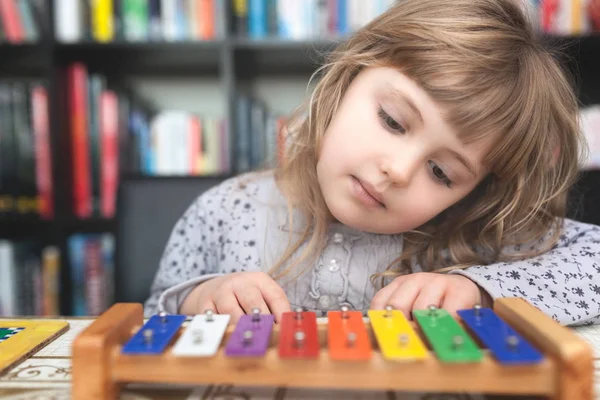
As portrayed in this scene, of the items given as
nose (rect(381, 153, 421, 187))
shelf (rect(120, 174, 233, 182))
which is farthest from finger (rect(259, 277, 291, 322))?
shelf (rect(120, 174, 233, 182))

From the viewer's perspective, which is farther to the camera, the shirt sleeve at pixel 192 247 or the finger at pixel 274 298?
the shirt sleeve at pixel 192 247

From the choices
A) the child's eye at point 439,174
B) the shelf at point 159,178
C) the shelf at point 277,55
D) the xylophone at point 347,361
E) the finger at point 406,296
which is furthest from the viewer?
the shelf at point 277,55

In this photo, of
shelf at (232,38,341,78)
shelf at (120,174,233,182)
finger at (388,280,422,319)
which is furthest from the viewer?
shelf at (232,38,341,78)

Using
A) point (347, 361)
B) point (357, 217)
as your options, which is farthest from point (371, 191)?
point (347, 361)

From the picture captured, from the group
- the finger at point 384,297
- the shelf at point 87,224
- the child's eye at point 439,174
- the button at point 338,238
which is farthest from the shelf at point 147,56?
the finger at point 384,297

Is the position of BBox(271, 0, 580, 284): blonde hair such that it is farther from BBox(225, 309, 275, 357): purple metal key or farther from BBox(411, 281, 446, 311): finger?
BBox(225, 309, 275, 357): purple metal key

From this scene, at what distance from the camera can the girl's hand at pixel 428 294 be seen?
2.24 feet

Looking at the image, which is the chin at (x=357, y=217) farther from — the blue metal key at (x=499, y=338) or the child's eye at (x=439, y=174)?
the blue metal key at (x=499, y=338)

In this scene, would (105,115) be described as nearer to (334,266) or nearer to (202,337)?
(334,266)

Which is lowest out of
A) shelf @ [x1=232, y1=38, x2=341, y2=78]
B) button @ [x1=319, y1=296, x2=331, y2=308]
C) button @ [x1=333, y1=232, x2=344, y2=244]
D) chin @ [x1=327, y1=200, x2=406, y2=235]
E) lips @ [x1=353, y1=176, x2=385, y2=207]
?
button @ [x1=319, y1=296, x2=331, y2=308]

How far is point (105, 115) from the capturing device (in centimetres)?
163

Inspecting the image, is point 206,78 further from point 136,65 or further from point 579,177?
point 579,177

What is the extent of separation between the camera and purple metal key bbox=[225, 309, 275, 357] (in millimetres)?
451

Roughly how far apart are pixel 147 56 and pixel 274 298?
49.6 inches
